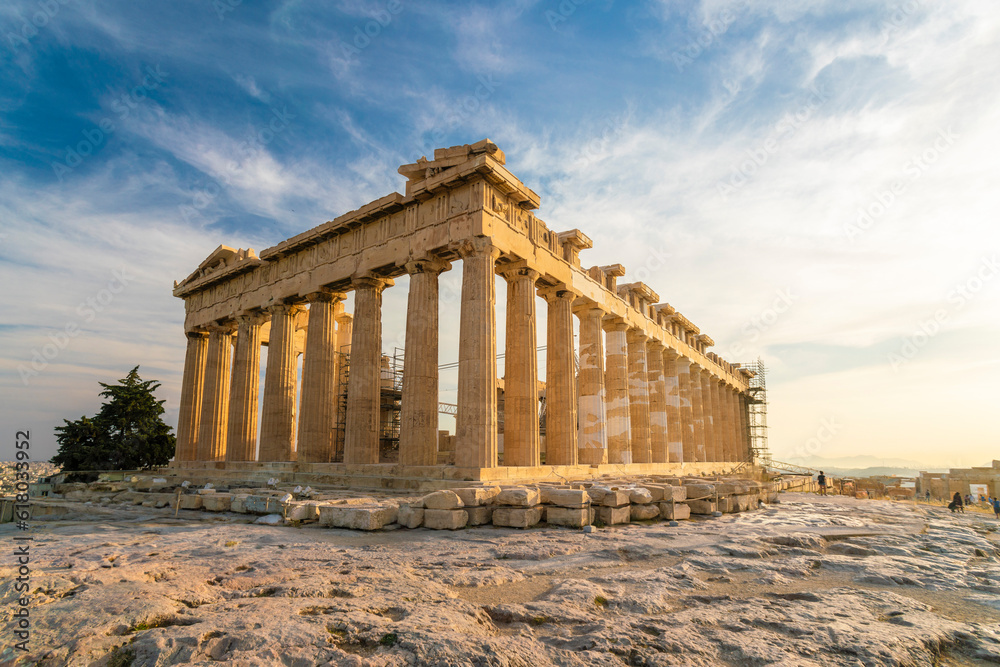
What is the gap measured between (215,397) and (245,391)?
361 cm

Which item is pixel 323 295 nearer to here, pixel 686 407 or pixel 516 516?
pixel 516 516

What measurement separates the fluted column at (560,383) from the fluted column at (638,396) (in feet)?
23.1

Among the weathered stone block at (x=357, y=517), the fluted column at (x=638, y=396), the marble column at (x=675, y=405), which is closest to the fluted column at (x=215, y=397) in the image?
the weathered stone block at (x=357, y=517)

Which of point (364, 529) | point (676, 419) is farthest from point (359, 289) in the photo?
point (676, 419)

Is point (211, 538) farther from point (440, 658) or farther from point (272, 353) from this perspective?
point (272, 353)

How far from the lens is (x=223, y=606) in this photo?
5.08 metres

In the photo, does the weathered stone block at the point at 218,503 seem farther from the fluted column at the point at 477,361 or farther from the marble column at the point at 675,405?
the marble column at the point at 675,405

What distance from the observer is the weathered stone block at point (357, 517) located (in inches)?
394

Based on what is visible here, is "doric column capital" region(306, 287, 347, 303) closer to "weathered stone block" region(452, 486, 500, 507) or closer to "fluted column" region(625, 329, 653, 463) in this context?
"weathered stone block" region(452, 486, 500, 507)

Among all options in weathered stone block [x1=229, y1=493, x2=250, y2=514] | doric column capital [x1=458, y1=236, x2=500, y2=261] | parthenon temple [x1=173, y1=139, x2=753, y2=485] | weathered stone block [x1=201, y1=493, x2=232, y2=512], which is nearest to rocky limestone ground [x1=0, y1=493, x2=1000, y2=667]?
weathered stone block [x1=229, y1=493, x2=250, y2=514]

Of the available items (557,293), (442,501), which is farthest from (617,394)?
(442,501)

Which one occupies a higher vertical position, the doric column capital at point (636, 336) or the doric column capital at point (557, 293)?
the doric column capital at point (557, 293)

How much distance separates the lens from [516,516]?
1064 centimetres

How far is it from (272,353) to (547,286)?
1239 centimetres
